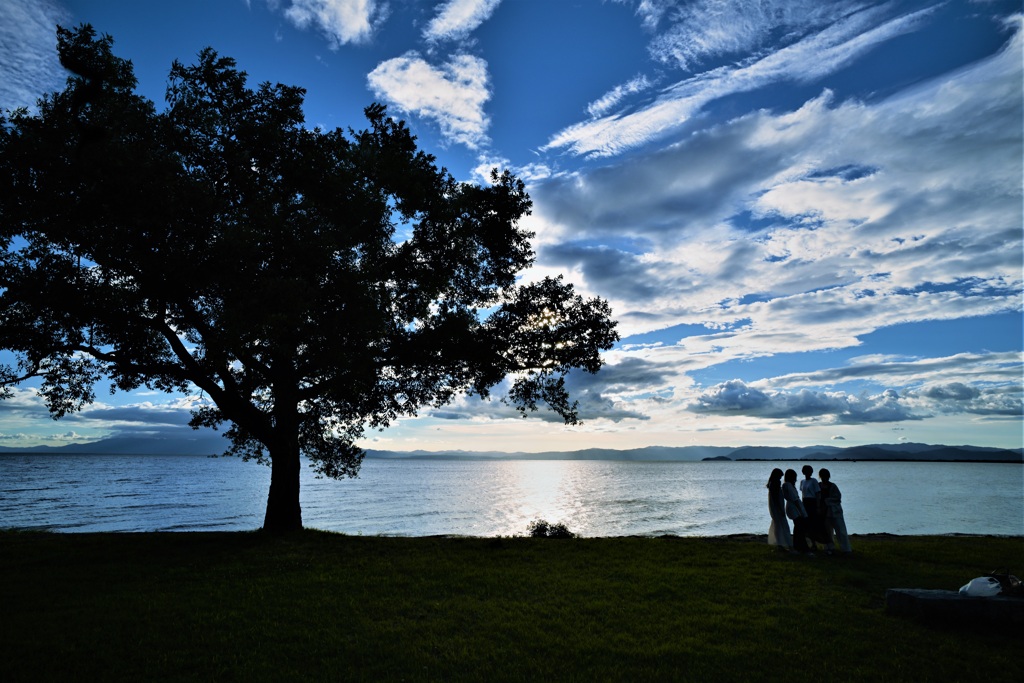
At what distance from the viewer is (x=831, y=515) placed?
703 inches

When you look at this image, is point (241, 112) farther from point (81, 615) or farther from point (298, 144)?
point (81, 615)

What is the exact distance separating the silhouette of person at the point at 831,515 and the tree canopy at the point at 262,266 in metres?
8.39

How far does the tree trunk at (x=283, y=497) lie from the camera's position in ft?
68.4

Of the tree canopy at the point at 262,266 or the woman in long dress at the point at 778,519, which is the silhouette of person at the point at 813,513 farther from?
the tree canopy at the point at 262,266

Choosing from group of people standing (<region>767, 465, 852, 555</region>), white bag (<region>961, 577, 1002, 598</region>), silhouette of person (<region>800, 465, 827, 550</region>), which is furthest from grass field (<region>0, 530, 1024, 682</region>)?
silhouette of person (<region>800, 465, 827, 550</region>)

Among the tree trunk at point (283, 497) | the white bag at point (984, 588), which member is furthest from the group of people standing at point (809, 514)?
the tree trunk at point (283, 497)

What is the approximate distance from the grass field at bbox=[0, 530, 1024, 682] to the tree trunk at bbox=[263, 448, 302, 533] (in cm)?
282

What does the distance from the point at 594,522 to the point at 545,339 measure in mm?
26004

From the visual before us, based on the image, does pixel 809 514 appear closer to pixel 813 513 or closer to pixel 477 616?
pixel 813 513

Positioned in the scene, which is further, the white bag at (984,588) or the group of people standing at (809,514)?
the group of people standing at (809,514)

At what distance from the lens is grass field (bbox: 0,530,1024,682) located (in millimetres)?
8203

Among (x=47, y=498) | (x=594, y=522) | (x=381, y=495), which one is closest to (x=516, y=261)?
(x=594, y=522)

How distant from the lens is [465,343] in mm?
19062

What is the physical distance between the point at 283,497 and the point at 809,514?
1805cm
